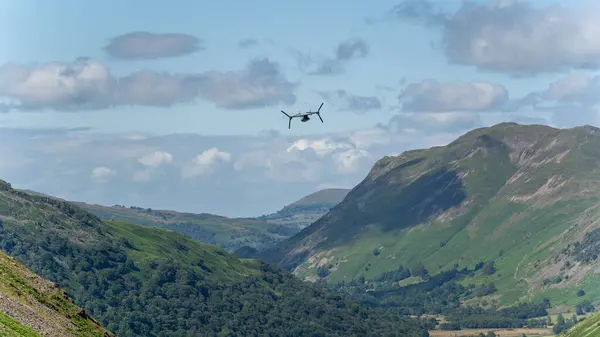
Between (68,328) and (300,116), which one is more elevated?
(300,116)

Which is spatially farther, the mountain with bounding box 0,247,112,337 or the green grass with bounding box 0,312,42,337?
the mountain with bounding box 0,247,112,337

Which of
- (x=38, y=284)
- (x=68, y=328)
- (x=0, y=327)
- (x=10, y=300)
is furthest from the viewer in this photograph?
(x=38, y=284)

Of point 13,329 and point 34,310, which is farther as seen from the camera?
point 34,310

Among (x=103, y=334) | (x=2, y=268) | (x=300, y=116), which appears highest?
(x=300, y=116)

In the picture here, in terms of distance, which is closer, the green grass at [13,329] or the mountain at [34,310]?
the green grass at [13,329]

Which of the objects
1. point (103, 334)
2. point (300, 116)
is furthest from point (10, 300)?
point (300, 116)

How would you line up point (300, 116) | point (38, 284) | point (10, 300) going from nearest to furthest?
point (10, 300) < point (38, 284) < point (300, 116)

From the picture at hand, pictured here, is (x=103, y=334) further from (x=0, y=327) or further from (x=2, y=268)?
(x=0, y=327)

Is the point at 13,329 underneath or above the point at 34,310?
underneath
